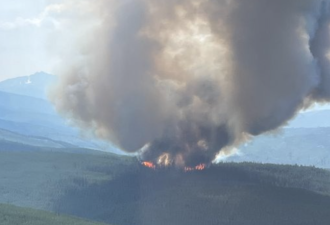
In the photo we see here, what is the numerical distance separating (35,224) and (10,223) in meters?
7.77

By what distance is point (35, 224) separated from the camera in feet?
655

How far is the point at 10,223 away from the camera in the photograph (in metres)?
200
